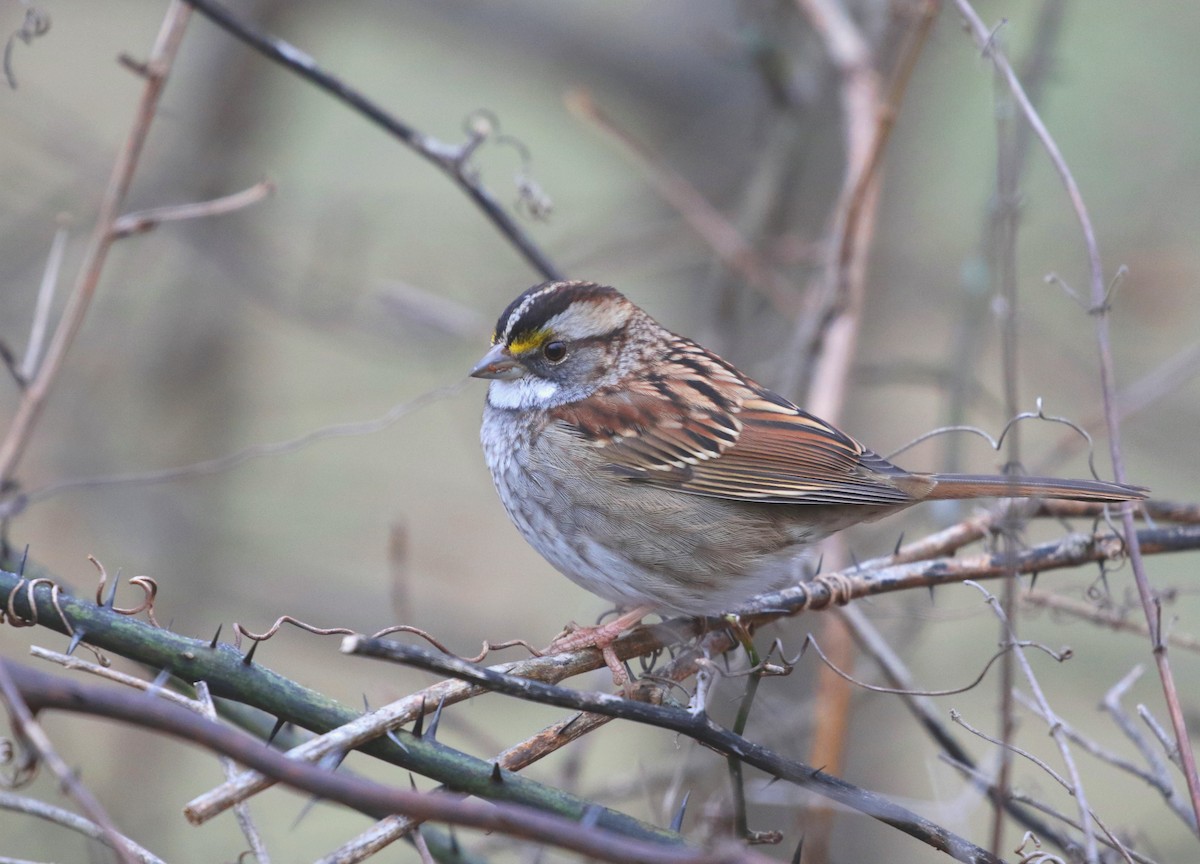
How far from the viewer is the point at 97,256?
2738mm

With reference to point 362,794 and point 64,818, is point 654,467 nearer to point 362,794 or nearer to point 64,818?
point 64,818

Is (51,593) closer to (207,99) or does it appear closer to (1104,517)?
(1104,517)

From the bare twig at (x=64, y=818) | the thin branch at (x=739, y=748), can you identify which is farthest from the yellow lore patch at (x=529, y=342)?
the bare twig at (x=64, y=818)

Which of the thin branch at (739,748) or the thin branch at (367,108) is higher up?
the thin branch at (367,108)

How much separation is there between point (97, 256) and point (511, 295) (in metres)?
3.25

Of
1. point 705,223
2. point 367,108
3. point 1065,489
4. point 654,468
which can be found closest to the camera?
point 1065,489

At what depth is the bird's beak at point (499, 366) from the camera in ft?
11.3

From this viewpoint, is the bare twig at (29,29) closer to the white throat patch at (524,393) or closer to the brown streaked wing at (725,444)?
the white throat patch at (524,393)

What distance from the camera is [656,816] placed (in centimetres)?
260

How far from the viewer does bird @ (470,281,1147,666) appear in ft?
10.3

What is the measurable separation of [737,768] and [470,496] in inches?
264

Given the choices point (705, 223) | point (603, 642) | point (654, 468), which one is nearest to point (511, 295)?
point (705, 223)

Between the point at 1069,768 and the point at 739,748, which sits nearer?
the point at 739,748

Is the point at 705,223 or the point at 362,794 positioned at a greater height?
the point at 705,223
